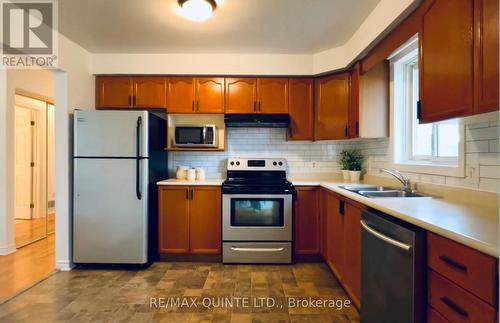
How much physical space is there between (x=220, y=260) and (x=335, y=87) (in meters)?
2.37

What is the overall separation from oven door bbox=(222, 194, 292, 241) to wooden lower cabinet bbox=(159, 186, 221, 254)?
0.14 m

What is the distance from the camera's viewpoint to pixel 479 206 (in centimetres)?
156

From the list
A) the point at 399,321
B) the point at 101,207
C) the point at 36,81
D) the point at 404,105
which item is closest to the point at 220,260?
the point at 101,207

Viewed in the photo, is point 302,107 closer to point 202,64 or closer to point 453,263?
point 202,64

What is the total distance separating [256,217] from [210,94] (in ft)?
5.11

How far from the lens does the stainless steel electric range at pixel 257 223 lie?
116 inches

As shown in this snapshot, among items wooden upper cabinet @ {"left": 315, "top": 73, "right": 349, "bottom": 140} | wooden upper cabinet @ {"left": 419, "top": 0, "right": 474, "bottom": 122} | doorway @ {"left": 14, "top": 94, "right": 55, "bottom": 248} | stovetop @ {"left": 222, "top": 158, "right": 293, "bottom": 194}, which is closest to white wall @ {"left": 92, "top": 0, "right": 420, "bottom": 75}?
wooden upper cabinet @ {"left": 315, "top": 73, "right": 349, "bottom": 140}

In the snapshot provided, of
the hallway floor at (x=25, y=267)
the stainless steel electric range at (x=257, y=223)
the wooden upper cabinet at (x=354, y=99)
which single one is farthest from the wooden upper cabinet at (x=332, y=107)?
the hallway floor at (x=25, y=267)

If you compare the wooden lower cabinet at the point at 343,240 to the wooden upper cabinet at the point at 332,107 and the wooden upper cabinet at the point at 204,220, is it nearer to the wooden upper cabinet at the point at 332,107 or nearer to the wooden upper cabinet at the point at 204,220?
the wooden upper cabinet at the point at 332,107

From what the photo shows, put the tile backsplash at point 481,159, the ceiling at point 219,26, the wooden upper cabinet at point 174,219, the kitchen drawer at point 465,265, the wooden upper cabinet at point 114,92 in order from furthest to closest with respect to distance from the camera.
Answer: the wooden upper cabinet at point 114,92
the wooden upper cabinet at point 174,219
the ceiling at point 219,26
the tile backsplash at point 481,159
the kitchen drawer at point 465,265

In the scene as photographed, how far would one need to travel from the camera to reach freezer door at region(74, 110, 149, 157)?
2.78 m

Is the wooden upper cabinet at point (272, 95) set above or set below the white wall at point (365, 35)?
below

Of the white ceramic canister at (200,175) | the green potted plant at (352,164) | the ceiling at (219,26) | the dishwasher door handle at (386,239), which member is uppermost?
the ceiling at (219,26)

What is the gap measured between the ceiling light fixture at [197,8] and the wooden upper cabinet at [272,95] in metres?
1.23
